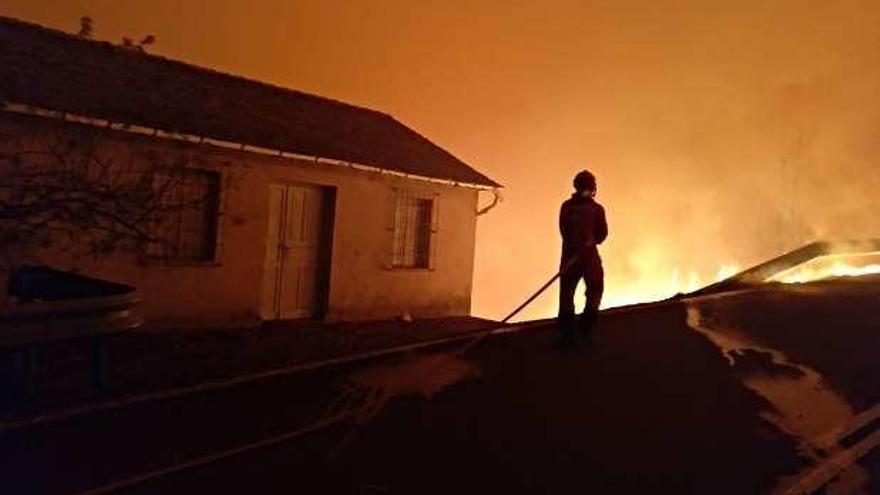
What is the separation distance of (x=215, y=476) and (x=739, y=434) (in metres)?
4.08

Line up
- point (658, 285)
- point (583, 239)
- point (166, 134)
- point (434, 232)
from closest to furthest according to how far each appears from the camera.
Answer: point (583, 239), point (166, 134), point (434, 232), point (658, 285)

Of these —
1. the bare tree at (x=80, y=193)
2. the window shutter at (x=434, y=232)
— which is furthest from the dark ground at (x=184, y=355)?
the window shutter at (x=434, y=232)

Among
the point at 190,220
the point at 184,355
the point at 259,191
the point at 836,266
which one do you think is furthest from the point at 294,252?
the point at 836,266

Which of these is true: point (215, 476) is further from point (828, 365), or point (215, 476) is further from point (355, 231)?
point (355, 231)

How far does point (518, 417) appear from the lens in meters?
6.34

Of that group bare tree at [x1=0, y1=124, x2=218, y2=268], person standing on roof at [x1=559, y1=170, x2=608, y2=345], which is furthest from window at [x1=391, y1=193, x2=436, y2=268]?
person standing on roof at [x1=559, y1=170, x2=608, y2=345]

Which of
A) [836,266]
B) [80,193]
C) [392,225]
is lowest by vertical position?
[80,193]

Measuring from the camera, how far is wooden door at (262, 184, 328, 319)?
42.5 feet

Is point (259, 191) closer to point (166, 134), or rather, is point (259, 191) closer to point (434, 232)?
point (166, 134)

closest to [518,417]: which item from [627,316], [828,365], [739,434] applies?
[739,434]

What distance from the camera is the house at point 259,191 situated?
1061 cm

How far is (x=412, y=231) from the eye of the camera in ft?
52.1

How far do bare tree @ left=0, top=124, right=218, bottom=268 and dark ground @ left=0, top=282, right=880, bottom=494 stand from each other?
3803mm

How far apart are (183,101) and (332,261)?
3767mm
